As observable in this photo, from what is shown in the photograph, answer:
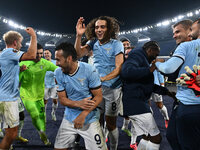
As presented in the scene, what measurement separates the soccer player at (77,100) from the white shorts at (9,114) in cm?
101

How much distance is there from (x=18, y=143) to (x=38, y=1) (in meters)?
15.6

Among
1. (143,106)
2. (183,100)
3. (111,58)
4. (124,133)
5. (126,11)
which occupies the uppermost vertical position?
(126,11)

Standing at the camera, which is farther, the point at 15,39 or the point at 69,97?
the point at 15,39

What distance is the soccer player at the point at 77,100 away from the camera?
1924mm

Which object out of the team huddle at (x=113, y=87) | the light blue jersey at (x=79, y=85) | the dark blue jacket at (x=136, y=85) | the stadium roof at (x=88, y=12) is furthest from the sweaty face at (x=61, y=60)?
the stadium roof at (x=88, y=12)

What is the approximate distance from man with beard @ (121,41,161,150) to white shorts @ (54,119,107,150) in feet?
1.77

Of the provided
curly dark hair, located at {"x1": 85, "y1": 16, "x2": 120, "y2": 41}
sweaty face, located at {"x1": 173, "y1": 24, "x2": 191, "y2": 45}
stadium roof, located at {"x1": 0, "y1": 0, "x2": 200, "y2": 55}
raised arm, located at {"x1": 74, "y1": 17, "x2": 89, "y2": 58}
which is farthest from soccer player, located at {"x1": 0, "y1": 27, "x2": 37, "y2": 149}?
stadium roof, located at {"x1": 0, "y1": 0, "x2": 200, "y2": 55}

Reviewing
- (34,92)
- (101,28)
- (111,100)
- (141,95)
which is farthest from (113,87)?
(34,92)

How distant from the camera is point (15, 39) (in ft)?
8.70

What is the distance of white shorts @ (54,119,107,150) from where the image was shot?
1912 mm

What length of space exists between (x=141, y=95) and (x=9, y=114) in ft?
7.02

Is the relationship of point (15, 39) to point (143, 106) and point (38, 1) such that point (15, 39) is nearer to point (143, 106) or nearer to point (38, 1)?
point (143, 106)

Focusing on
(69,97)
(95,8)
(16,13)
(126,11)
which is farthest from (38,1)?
(69,97)

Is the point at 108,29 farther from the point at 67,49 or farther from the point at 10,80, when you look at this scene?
the point at 10,80
